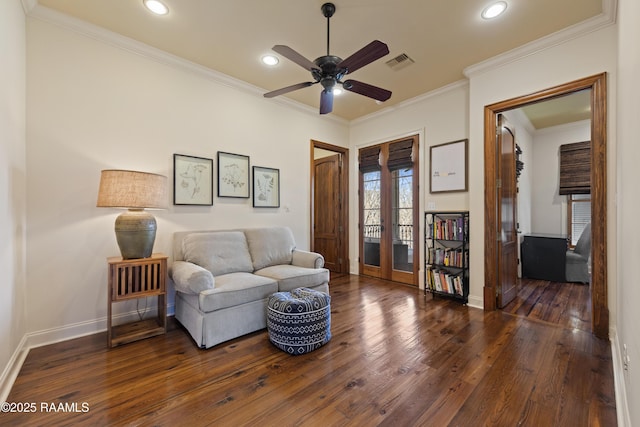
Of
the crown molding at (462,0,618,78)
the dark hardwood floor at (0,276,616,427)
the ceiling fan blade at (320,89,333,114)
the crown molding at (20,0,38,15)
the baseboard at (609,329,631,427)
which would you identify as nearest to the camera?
the baseboard at (609,329,631,427)

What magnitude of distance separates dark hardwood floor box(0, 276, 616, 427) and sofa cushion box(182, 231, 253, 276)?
69 centimetres

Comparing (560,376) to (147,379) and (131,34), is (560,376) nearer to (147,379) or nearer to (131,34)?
(147,379)

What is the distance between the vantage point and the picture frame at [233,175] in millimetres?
3426

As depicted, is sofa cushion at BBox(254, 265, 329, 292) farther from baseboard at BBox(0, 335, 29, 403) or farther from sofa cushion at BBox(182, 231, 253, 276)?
baseboard at BBox(0, 335, 29, 403)

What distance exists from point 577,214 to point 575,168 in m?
0.87

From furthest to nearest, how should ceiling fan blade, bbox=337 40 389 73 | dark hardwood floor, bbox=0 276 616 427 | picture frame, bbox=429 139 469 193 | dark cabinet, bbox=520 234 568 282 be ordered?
dark cabinet, bbox=520 234 568 282 → picture frame, bbox=429 139 469 193 → ceiling fan blade, bbox=337 40 389 73 → dark hardwood floor, bbox=0 276 616 427

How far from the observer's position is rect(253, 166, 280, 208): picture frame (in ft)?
12.4

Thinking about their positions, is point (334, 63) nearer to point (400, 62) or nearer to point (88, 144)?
point (400, 62)

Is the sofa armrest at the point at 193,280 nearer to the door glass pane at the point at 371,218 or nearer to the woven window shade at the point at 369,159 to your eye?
the door glass pane at the point at 371,218

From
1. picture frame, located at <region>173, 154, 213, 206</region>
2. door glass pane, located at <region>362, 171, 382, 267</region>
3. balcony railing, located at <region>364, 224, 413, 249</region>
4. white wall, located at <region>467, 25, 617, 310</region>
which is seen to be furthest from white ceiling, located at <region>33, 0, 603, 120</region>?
balcony railing, located at <region>364, 224, 413, 249</region>

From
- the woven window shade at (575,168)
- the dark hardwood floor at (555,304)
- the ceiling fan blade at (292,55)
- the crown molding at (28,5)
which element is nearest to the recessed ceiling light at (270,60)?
the ceiling fan blade at (292,55)

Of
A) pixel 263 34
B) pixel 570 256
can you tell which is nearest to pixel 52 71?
pixel 263 34

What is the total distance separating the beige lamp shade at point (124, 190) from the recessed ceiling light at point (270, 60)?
5.90 feet

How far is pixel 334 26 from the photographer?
8.39 ft
